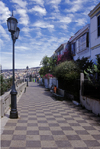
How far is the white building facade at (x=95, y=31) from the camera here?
14798 mm

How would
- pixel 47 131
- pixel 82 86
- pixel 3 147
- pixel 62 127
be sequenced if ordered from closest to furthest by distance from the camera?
1. pixel 3 147
2. pixel 47 131
3. pixel 62 127
4. pixel 82 86

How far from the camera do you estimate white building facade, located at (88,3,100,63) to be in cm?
1480

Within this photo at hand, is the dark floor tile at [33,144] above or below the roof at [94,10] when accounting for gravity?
below

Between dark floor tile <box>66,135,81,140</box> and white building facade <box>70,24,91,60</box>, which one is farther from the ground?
white building facade <box>70,24,91,60</box>

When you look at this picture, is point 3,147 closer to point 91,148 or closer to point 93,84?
point 91,148

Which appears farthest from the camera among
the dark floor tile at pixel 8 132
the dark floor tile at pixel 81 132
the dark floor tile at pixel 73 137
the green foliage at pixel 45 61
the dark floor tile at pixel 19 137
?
the green foliage at pixel 45 61

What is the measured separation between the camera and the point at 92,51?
16.2 meters

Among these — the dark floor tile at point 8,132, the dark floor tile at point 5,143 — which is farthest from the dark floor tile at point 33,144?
the dark floor tile at point 8,132

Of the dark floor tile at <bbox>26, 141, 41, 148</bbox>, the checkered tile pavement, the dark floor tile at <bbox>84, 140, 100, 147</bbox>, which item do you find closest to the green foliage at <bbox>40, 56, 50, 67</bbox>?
the checkered tile pavement

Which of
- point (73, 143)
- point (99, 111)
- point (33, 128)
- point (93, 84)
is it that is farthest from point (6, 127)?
point (93, 84)

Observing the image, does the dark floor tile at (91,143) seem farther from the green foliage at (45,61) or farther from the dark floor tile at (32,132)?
the green foliage at (45,61)

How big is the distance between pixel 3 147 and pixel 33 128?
189cm

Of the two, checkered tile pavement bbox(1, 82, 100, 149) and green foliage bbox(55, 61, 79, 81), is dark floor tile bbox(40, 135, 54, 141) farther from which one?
green foliage bbox(55, 61, 79, 81)

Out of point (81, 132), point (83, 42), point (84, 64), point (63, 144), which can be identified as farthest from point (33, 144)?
point (83, 42)
